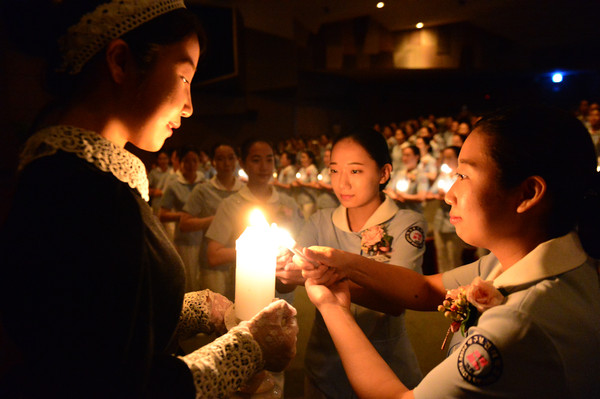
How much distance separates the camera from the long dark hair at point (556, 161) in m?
0.86

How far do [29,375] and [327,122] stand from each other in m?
16.3

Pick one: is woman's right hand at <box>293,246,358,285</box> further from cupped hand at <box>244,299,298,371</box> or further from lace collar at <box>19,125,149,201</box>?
lace collar at <box>19,125,149,201</box>

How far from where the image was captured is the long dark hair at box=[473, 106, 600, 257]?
86 cm

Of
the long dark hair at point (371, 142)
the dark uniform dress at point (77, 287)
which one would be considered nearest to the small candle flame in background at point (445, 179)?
the long dark hair at point (371, 142)

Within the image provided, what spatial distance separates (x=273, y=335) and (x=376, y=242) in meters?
0.85

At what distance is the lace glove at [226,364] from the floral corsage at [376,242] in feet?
2.86

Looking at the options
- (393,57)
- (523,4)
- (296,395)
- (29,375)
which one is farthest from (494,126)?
(393,57)

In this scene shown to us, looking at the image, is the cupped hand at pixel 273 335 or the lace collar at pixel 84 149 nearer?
the lace collar at pixel 84 149

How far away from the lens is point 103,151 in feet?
2.60

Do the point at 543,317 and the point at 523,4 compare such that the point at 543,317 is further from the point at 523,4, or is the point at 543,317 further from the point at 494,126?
the point at 523,4

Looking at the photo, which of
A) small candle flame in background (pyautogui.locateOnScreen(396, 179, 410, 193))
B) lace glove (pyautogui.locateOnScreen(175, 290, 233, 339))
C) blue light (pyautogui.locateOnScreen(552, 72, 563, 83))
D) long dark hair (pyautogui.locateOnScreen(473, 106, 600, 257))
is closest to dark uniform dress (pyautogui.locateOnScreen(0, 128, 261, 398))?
lace glove (pyautogui.locateOnScreen(175, 290, 233, 339))

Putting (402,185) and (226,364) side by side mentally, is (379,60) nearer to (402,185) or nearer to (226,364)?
(402,185)

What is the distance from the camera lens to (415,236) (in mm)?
1596

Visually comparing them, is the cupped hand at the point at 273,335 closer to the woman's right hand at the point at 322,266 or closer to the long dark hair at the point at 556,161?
the woman's right hand at the point at 322,266
